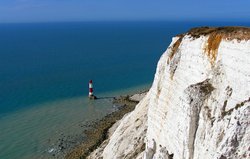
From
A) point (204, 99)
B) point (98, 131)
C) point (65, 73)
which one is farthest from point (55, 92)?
point (204, 99)

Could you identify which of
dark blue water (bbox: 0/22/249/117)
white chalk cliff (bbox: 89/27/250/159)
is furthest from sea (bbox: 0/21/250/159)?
white chalk cliff (bbox: 89/27/250/159)

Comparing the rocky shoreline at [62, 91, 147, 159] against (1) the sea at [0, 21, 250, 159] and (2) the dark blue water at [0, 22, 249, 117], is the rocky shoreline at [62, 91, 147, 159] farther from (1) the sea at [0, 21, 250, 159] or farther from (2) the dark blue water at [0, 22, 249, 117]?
(2) the dark blue water at [0, 22, 249, 117]

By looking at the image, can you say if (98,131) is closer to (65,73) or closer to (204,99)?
(204,99)

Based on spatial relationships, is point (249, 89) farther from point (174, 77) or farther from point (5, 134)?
point (5, 134)

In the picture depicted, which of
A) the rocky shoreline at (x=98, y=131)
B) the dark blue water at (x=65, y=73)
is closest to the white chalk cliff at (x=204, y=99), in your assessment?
the rocky shoreline at (x=98, y=131)

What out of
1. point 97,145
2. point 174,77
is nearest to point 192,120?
point 174,77
